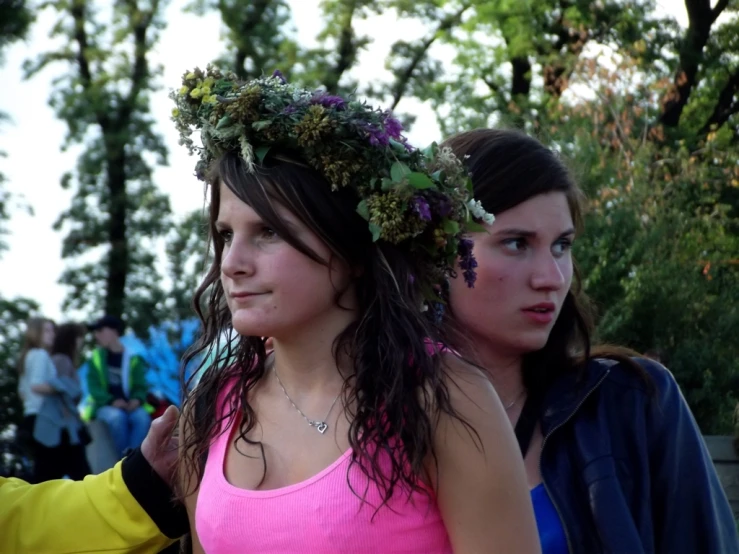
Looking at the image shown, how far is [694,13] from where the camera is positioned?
18.3 m

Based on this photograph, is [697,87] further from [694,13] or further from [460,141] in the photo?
[460,141]

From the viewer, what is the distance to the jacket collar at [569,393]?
9.27 feet

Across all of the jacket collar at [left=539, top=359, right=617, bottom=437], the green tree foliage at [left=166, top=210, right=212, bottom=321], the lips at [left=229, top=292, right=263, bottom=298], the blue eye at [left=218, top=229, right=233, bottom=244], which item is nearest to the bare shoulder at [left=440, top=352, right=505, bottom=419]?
the lips at [left=229, top=292, right=263, bottom=298]

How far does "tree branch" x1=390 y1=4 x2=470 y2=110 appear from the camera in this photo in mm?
19203

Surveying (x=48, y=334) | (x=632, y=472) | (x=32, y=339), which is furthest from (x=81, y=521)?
(x=48, y=334)

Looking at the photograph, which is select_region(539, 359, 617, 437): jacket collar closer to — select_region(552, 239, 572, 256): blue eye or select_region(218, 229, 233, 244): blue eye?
select_region(552, 239, 572, 256): blue eye

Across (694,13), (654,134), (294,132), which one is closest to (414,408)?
(294,132)

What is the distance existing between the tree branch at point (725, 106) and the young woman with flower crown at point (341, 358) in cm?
1740

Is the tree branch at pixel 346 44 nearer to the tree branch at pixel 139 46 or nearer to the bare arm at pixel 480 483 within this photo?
the tree branch at pixel 139 46

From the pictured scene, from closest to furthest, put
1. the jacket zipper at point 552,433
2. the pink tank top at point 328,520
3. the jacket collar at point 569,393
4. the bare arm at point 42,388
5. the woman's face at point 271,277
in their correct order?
the pink tank top at point 328,520
the woman's face at point 271,277
the jacket zipper at point 552,433
the jacket collar at point 569,393
the bare arm at point 42,388

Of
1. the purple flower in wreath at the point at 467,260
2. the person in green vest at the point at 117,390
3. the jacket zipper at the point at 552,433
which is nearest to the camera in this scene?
the purple flower in wreath at the point at 467,260

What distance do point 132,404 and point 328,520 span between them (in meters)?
8.25

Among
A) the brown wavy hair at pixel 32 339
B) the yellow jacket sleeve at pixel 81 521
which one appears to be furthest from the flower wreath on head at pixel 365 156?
the brown wavy hair at pixel 32 339

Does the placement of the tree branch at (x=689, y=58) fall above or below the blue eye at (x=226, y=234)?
above
